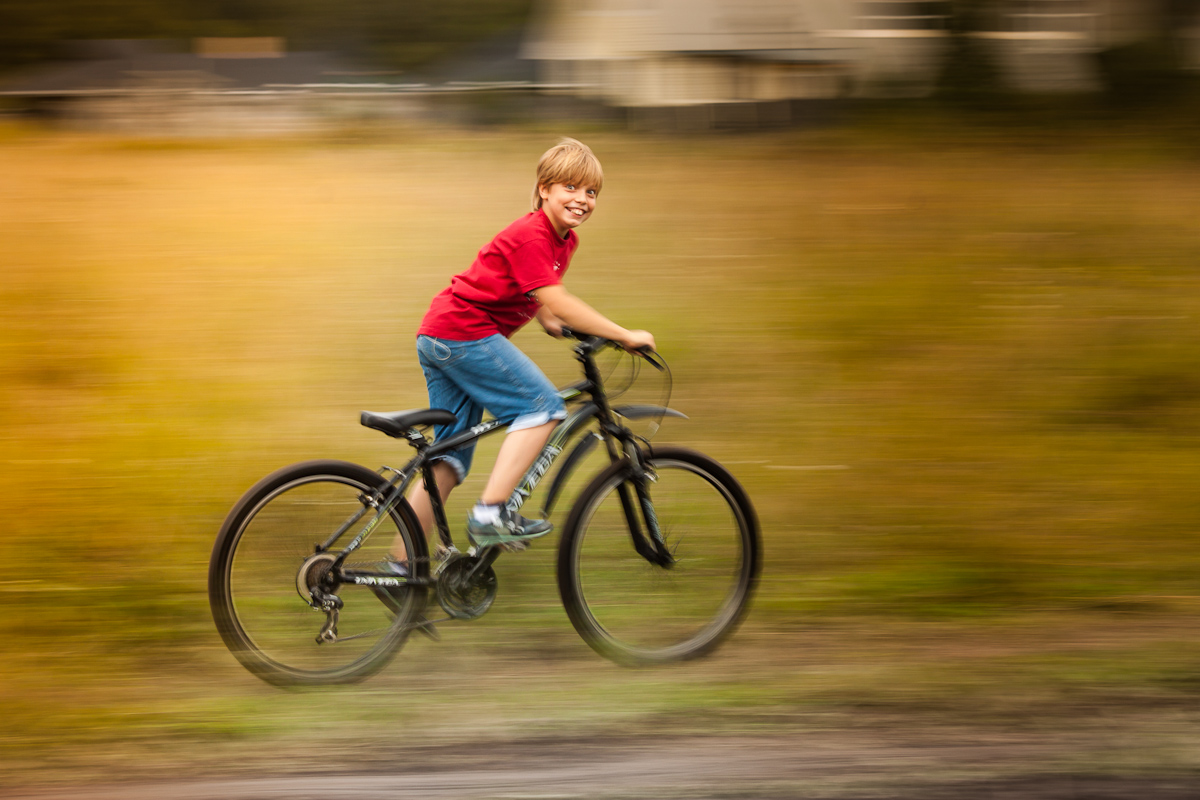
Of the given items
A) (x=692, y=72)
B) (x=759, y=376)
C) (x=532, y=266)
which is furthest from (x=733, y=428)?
(x=692, y=72)

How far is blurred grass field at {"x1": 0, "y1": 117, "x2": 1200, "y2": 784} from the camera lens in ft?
12.7

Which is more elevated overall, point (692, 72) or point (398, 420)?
point (692, 72)

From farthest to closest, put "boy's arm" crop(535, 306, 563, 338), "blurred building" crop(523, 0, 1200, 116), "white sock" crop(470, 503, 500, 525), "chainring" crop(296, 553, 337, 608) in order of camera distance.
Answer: "blurred building" crop(523, 0, 1200, 116), "boy's arm" crop(535, 306, 563, 338), "white sock" crop(470, 503, 500, 525), "chainring" crop(296, 553, 337, 608)

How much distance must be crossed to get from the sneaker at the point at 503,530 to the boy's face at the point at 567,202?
3.48ft

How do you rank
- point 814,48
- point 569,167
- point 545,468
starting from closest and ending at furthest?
point 569,167
point 545,468
point 814,48

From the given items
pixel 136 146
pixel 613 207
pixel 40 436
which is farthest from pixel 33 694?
pixel 136 146

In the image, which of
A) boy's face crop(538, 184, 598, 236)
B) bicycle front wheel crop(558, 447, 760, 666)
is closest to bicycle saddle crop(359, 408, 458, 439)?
bicycle front wheel crop(558, 447, 760, 666)

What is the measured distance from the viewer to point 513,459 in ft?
13.0

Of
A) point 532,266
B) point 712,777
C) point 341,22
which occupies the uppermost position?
point 341,22

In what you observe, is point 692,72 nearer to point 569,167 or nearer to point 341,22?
point 569,167

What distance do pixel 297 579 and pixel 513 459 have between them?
2.85 ft

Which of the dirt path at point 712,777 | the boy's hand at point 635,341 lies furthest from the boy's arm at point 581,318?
the dirt path at point 712,777

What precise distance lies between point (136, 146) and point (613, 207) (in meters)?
8.63

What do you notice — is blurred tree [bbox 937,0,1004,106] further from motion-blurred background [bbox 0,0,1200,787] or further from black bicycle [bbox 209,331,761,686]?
black bicycle [bbox 209,331,761,686]
